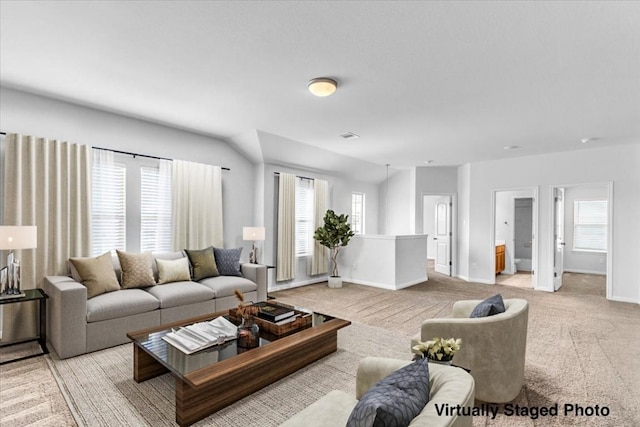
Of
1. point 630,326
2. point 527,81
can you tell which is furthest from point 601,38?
point 630,326

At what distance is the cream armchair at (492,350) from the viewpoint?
2191 mm

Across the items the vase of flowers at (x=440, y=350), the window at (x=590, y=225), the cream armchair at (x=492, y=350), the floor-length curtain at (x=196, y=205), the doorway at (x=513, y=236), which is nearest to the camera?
the vase of flowers at (x=440, y=350)

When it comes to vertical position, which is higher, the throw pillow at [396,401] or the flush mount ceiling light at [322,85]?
the flush mount ceiling light at [322,85]

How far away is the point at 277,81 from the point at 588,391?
3803mm

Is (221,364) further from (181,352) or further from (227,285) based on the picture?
(227,285)

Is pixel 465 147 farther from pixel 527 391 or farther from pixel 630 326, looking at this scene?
pixel 527 391

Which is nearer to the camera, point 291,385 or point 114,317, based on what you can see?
point 291,385

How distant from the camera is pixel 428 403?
118 cm

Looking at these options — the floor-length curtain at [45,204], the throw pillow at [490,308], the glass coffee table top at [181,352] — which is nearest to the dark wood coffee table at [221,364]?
the glass coffee table top at [181,352]

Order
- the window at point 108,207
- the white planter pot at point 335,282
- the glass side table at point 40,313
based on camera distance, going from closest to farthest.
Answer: the glass side table at point 40,313 < the window at point 108,207 < the white planter pot at point 335,282

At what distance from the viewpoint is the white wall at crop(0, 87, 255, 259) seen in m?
3.57

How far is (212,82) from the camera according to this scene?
128 inches

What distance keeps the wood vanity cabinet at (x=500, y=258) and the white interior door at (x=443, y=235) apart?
1162 mm

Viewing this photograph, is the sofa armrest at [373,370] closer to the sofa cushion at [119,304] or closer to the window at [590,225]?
the sofa cushion at [119,304]
